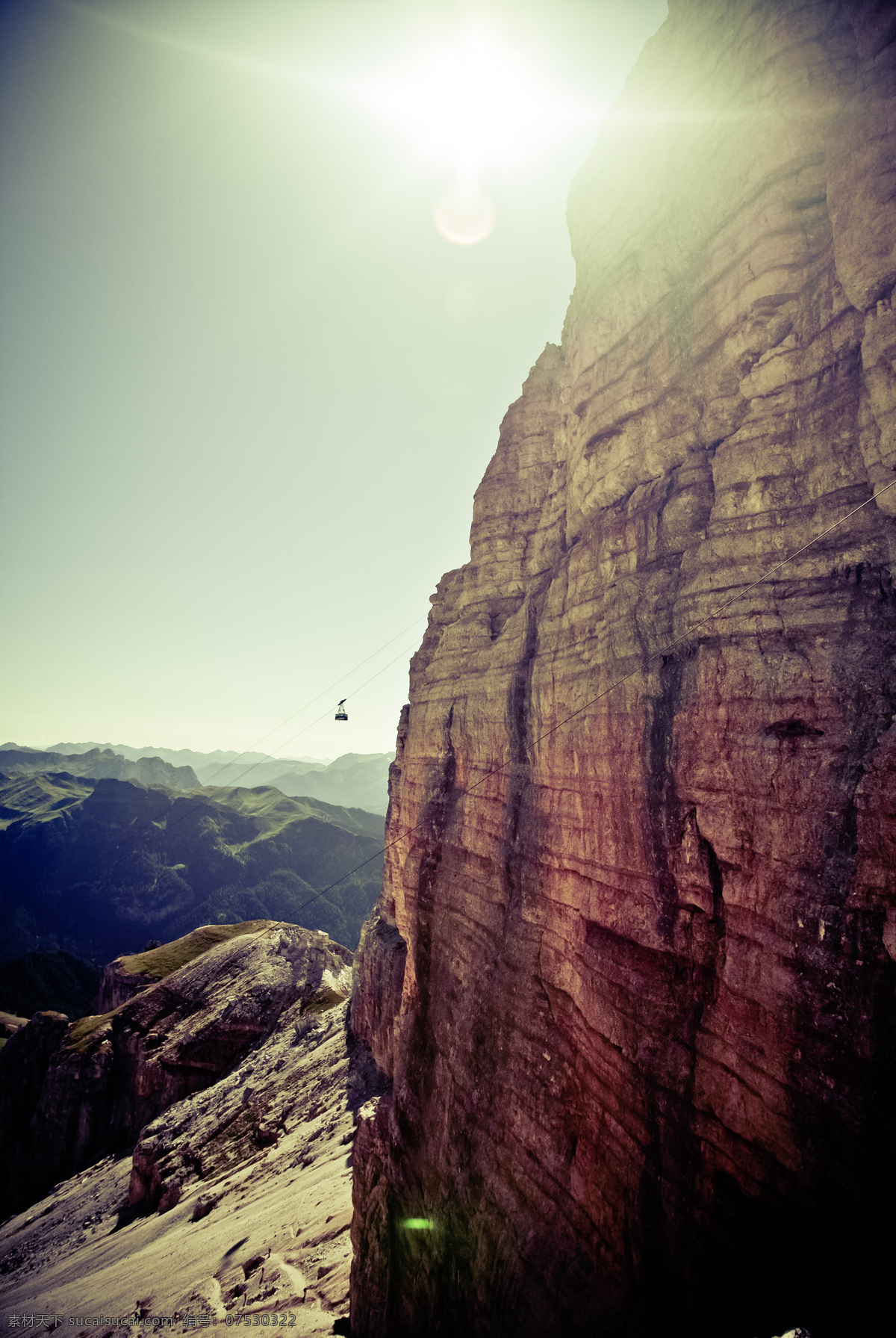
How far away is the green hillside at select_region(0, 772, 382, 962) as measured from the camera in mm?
130625

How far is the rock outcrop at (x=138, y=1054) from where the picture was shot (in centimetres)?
4084

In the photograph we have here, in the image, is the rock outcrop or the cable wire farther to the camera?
the rock outcrop

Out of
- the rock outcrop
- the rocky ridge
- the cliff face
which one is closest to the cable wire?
the cliff face

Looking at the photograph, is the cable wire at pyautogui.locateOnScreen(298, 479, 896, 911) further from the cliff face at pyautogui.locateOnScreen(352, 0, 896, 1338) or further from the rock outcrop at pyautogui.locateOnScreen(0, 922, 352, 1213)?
the rock outcrop at pyautogui.locateOnScreen(0, 922, 352, 1213)

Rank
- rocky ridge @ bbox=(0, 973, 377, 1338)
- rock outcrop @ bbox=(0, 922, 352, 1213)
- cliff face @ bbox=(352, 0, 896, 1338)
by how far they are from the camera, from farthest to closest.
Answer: rock outcrop @ bbox=(0, 922, 352, 1213) → rocky ridge @ bbox=(0, 973, 377, 1338) → cliff face @ bbox=(352, 0, 896, 1338)

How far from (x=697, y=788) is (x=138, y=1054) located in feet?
177

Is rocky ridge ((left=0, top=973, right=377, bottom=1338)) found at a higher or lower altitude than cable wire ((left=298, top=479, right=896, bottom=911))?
lower

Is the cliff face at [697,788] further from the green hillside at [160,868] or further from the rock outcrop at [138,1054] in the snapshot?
the green hillside at [160,868]

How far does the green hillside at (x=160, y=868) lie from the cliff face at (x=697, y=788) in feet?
378

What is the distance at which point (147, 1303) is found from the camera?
797 inches

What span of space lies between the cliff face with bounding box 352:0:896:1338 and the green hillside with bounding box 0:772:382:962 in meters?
115

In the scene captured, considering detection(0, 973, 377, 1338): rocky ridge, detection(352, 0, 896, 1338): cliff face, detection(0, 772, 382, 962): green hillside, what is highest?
detection(352, 0, 896, 1338): cliff face

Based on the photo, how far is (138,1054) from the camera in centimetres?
4406

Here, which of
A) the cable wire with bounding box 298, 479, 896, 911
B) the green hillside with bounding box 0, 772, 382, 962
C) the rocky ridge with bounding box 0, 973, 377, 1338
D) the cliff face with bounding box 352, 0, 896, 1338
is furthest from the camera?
the green hillside with bounding box 0, 772, 382, 962
